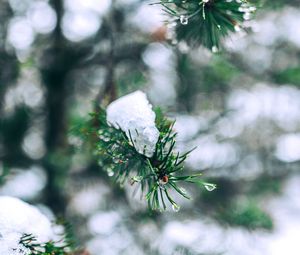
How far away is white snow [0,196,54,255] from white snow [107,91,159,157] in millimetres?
272

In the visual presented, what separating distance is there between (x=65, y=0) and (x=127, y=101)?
0.97 meters

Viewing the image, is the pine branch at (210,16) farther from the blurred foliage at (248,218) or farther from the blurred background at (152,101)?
the blurred foliage at (248,218)

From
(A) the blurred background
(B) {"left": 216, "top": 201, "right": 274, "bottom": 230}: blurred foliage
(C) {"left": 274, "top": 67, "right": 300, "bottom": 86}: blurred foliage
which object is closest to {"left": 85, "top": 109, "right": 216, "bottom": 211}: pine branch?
(A) the blurred background

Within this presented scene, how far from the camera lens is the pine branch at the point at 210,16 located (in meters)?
0.77

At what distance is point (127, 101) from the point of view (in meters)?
0.86

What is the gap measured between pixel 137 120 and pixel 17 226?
33cm

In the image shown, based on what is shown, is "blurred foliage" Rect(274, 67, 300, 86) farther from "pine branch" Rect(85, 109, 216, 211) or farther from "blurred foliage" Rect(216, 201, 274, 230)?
"pine branch" Rect(85, 109, 216, 211)

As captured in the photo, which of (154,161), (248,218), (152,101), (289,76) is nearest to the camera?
(154,161)

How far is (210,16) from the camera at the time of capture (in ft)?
2.59

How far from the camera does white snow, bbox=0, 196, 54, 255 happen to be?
2.51 feet

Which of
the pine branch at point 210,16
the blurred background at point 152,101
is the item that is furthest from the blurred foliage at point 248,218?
the pine branch at point 210,16

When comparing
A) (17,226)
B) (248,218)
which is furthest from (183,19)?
(248,218)

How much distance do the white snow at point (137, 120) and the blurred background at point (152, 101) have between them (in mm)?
360

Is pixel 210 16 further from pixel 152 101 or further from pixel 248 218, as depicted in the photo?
pixel 152 101
